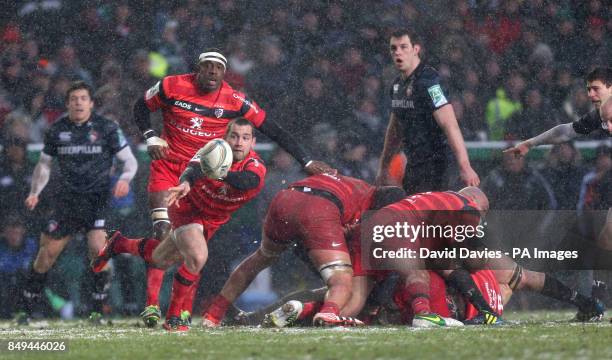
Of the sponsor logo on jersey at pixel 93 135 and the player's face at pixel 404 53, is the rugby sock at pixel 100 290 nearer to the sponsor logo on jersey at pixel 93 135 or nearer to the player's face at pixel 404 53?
the sponsor logo on jersey at pixel 93 135

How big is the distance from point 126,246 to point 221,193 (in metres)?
1.00

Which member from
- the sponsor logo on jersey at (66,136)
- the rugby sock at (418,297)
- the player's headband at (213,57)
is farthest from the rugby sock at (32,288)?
the rugby sock at (418,297)

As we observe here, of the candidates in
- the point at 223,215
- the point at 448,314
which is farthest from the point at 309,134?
the point at 448,314

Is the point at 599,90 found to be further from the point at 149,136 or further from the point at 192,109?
the point at 149,136

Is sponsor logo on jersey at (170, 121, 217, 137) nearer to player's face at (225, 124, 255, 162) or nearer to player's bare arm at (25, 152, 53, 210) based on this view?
player's face at (225, 124, 255, 162)

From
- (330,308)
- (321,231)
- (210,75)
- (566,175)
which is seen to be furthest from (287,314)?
(566,175)

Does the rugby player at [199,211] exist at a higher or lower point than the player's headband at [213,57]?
lower

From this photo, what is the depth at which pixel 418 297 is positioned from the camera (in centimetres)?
686

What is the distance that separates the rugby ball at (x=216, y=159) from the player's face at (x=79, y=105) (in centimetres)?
224

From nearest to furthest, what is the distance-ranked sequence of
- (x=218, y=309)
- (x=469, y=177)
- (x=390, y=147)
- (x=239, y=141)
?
(x=239, y=141) → (x=469, y=177) → (x=218, y=309) → (x=390, y=147)

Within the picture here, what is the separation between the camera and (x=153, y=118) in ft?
32.4

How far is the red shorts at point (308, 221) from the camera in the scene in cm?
711

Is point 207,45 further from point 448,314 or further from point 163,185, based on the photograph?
point 448,314

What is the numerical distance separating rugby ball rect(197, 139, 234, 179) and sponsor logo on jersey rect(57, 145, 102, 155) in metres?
2.19
